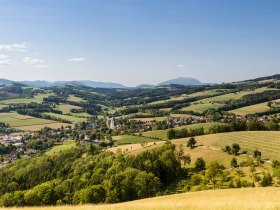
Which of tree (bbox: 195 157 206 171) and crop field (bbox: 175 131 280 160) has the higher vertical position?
crop field (bbox: 175 131 280 160)

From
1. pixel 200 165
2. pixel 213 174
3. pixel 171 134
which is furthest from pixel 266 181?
pixel 171 134

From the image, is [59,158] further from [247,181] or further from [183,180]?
[247,181]

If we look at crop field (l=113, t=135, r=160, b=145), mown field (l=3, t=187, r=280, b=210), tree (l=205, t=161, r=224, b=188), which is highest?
mown field (l=3, t=187, r=280, b=210)

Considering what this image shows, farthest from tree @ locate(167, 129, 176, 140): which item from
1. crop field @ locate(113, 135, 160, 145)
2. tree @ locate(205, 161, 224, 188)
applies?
tree @ locate(205, 161, 224, 188)

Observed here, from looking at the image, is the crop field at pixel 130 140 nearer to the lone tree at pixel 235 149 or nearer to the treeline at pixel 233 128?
the treeline at pixel 233 128

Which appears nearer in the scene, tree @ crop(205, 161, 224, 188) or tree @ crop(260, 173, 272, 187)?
tree @ crop(260, 173, 272, 187)

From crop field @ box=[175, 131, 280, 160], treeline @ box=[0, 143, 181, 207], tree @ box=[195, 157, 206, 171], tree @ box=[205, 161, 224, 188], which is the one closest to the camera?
treeline @ box=[0, 143, 181, 207]

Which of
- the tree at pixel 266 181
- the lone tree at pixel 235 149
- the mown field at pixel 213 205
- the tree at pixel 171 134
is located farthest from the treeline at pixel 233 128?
the mown field at pixel 213 205

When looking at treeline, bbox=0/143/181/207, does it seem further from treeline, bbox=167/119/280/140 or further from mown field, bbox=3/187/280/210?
treeline, bbox=167/119/280/140
